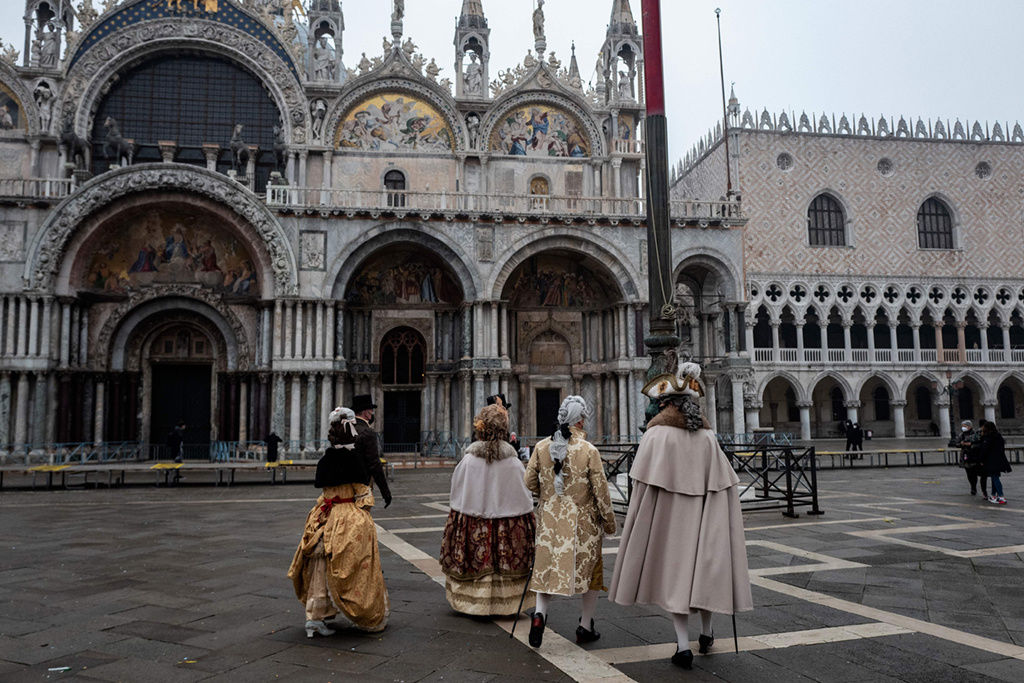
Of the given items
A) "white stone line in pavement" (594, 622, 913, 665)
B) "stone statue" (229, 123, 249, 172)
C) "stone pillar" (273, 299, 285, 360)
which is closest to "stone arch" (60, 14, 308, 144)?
"stone statue" (229, 123, 249, 172)

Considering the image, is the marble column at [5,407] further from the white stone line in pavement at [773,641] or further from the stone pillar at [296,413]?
the white stone line in pavement at [773,641]

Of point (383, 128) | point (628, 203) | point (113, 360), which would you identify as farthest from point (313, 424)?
point (628, 203)

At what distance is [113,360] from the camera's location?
23500 mm

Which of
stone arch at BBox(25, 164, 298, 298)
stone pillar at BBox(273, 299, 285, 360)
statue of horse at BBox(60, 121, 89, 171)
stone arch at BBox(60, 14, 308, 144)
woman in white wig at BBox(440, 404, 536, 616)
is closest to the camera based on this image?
woman in white wig at BBox(440, 404, 536, 616)

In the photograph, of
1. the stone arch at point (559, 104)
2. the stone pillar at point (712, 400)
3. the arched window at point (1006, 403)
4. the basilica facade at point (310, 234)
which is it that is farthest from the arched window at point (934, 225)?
the stone arch at point (559, 104)

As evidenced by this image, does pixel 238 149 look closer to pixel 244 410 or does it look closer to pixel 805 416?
pixel 244 410

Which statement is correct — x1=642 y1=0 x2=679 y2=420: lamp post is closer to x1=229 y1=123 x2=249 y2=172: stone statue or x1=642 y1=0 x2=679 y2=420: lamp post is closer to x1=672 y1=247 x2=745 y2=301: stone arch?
x1=672 y1=247 x2=745 y2=301: stone arch

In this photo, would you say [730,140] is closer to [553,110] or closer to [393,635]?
[553,110]

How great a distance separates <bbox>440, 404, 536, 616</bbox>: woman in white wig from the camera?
5477 millimetres

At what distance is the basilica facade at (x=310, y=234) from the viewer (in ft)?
74.6

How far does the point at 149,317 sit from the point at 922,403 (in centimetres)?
3761

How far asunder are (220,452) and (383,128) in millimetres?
12897

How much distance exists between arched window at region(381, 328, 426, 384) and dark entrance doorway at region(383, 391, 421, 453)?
55cm

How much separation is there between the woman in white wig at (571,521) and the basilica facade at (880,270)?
103 ft
